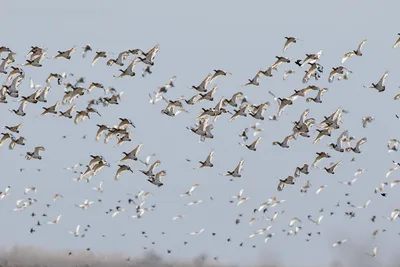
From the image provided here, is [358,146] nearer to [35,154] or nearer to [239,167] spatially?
[239,167]

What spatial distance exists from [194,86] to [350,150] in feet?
37.8

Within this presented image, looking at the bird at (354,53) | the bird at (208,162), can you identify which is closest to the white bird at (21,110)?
the bird at (208,162)

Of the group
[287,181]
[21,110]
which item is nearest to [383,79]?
[287,181]

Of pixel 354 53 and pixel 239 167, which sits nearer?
pixel 354 53

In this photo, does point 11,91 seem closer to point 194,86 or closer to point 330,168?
point 194,86

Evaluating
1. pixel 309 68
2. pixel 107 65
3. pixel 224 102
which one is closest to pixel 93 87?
pixel 107 65

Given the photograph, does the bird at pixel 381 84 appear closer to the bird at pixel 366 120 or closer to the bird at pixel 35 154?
the bird at pixel 366 120

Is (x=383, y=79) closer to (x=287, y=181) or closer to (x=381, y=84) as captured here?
(x=381, y=84)

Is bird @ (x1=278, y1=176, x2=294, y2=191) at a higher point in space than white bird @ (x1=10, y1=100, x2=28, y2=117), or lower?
lower

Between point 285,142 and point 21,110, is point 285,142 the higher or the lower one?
the lower one

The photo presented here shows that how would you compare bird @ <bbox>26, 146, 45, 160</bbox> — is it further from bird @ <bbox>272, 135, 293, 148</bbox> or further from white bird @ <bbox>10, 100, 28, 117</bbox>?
bird @ <bbox>272, 135, 293, 148</bbox>

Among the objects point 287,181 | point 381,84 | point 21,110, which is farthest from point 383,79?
point 21,110

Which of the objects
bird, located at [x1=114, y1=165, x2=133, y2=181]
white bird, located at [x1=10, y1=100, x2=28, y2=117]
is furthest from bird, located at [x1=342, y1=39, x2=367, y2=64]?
white bird, located at [x1=10, y1=100, x2=28, y2=117]

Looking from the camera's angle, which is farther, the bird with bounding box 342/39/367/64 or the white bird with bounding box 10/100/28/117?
the white bird with bounding box 10/100/28/117
